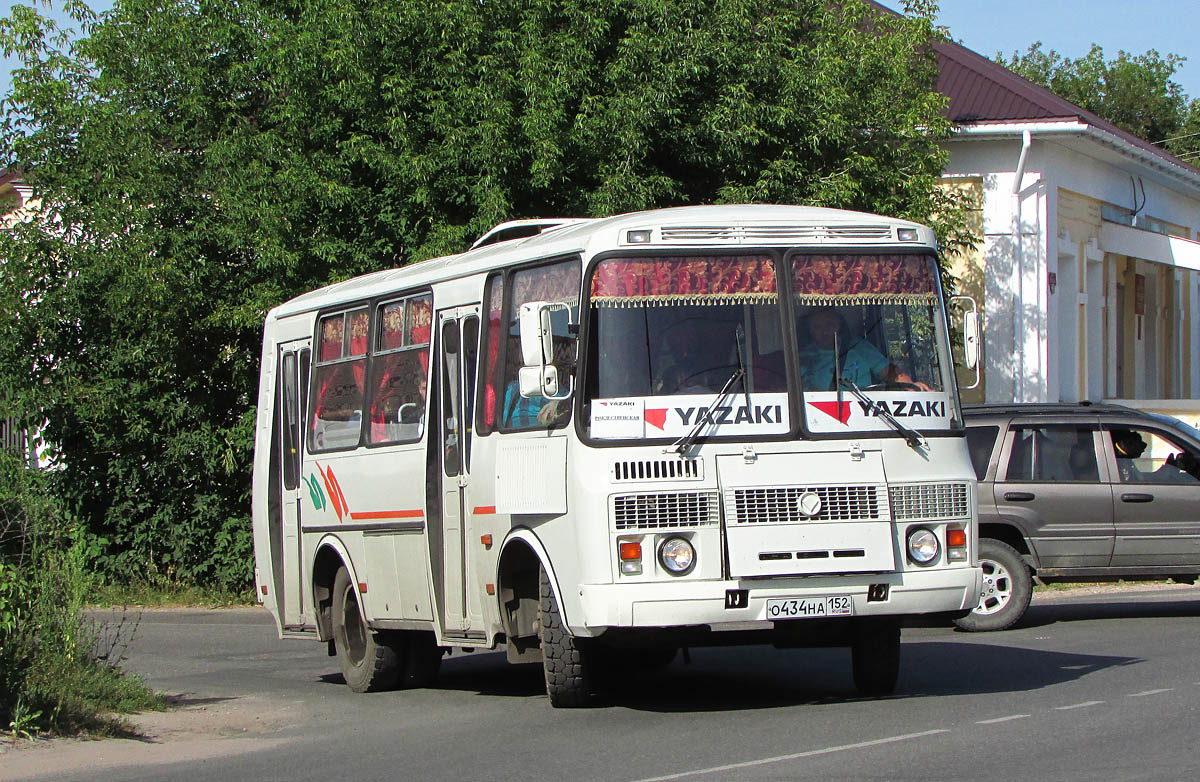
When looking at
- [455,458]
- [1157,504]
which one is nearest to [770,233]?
[455,458]

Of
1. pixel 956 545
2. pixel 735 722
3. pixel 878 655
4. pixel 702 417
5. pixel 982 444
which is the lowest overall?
pixel 735 722

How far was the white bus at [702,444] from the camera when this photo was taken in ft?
30.8

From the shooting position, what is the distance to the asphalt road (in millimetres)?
8102

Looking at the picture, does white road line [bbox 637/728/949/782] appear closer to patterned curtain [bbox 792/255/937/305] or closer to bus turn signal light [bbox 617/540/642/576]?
bus turn signal light [bbox 617/540/642/576]

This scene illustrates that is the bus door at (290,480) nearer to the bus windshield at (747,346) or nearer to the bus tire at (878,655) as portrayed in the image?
the bus windshield at (747,346)

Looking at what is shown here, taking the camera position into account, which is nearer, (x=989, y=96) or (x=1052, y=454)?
(x=1052, y=454)

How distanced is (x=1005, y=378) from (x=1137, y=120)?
43.8 m

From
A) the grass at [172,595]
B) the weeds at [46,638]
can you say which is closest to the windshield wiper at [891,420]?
the weeds at [46,638]

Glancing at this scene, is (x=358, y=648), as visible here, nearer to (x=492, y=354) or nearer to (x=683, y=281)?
(x=492, y=354)

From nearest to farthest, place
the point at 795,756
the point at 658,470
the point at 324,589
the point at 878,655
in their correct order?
the point at 795,756 < the point at 658,470 < the point at 878,655 < the point at 324,589

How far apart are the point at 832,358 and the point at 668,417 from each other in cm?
112

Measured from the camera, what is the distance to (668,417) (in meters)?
9.49

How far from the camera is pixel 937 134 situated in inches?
910

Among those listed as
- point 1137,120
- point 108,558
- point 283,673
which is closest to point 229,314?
point 108,558
